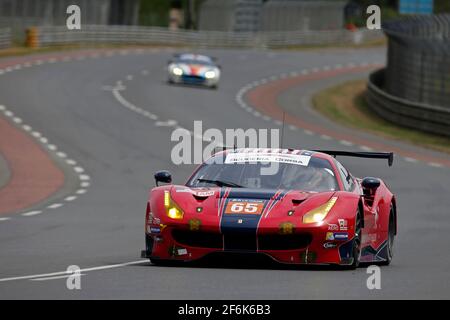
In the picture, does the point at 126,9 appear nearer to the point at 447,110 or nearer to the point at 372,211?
the point at 447,110

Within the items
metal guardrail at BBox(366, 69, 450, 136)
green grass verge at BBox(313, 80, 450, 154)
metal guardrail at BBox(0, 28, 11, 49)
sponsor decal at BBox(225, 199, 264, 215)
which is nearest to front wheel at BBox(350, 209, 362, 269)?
Answer: sponsor decal at BBox(225, 199, 264, 215)

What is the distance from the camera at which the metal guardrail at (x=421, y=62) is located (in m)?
36.8

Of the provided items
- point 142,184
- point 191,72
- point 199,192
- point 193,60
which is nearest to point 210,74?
point 191,72

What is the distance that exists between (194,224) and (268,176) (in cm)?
142

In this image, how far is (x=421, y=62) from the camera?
3825 cm

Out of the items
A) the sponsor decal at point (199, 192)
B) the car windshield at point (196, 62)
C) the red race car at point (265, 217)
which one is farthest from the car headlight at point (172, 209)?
the car windshield at point (196, 62)

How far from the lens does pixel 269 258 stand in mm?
11617

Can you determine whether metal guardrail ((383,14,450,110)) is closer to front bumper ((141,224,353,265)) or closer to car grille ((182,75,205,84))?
car grille ((182,75,205,84))

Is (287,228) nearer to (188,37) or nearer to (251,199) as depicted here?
(251,199)

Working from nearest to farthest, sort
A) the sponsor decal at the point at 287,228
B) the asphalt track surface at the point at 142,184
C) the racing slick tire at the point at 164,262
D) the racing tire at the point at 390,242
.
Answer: the asphalt track surface at the point at 142,184 → the sponsor decal at the point at 287,228 → the racing slick tire at the point at 164,262 → the racing tire at the point at 390,242

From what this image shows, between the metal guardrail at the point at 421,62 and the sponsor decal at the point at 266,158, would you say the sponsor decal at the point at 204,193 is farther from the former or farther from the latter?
the metal guardrail at the point at 421,62

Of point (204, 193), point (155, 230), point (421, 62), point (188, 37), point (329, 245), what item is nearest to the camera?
point (329, 245)

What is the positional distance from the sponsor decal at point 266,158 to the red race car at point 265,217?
3.9 inches
